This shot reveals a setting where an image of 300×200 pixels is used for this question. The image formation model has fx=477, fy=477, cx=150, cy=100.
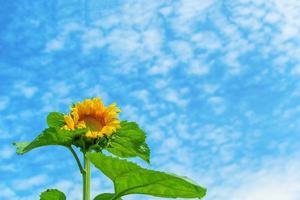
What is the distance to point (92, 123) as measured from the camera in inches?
130

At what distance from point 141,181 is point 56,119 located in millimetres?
897

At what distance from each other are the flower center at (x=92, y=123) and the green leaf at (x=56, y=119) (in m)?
0.15

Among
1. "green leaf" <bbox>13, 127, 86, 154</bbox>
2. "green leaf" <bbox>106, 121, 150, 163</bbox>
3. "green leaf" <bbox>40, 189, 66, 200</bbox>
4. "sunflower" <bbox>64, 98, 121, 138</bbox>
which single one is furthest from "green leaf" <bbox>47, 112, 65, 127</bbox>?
"green leaf" <bbox>40, 189, 66, 200</bbox>

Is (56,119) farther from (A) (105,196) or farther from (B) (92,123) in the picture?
(A) (105,196)

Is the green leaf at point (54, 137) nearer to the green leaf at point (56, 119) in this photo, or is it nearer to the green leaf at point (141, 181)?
the green leaf at point (56, 119)

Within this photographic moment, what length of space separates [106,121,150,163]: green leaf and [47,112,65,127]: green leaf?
370 millimetres

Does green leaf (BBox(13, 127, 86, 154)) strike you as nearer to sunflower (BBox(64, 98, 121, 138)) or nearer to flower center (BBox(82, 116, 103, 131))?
sunflower (BBox(64, 98, 121, 138))

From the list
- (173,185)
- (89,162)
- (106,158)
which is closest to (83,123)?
(89,162)

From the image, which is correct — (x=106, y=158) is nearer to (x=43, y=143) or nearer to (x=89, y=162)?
(x=89, y=162)

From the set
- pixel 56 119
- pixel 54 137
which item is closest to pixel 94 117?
pixel 56 119

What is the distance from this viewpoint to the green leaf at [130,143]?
318cm

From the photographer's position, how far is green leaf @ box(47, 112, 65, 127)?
10.6 feet

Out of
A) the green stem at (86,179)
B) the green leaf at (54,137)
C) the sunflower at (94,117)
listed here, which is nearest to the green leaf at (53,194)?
the green stem at (86,179)

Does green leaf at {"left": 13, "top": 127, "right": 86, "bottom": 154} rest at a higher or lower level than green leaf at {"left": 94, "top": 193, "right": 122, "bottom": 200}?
higher
